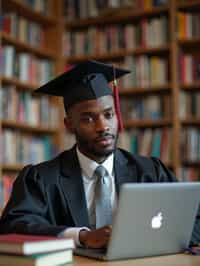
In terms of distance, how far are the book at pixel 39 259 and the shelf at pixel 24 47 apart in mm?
2606

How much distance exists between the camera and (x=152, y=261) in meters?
1.30

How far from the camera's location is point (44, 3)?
4.04 metres

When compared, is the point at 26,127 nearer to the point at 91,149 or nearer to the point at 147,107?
the point at 147,107

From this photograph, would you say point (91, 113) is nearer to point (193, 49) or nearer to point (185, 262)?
point (185, 262)

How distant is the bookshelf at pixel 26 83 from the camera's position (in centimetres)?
360

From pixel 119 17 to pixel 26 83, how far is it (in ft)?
3.01

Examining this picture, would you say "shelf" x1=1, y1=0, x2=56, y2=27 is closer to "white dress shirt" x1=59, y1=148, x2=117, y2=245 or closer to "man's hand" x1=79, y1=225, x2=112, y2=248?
"white dress shirt" x1=59, y1=148, x2=117, y2=245

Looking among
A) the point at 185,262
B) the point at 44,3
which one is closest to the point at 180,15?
the point at 44,3

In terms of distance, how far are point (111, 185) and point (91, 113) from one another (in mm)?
276

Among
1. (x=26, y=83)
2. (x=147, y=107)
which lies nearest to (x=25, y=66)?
(x=26, y=83)

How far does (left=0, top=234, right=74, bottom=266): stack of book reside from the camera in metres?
1.14

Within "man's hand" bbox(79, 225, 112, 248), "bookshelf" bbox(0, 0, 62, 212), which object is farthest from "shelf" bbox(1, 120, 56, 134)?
"man's hand" bbox(79, 225, 112, 248)

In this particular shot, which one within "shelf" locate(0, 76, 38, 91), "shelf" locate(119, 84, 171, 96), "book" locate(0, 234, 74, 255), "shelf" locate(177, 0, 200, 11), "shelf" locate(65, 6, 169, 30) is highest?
"shelf" locate(177, 0, 200, 11)

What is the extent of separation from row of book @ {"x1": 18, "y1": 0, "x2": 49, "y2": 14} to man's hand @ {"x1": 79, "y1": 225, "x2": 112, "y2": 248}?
2732 millimetres
